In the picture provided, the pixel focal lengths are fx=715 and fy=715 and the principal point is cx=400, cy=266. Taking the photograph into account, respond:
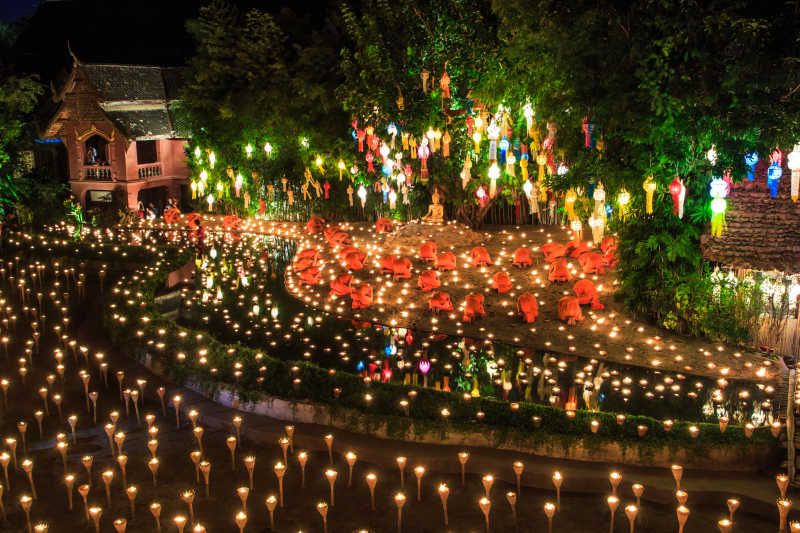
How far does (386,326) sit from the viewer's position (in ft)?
38.0

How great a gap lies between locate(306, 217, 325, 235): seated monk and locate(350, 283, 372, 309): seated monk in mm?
7463

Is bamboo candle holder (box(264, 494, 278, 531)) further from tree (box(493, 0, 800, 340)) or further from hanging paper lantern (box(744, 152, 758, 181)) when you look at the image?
hanging paper lantern (box(744, 152, 758, 181))

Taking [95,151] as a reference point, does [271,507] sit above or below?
below

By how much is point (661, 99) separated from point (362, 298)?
19.1 feet

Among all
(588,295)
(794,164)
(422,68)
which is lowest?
(588,295)

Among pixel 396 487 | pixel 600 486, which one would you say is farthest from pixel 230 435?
pixel 600 486

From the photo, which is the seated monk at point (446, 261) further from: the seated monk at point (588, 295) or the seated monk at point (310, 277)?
the seated monk at point (588, 295)

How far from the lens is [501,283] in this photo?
12.5m

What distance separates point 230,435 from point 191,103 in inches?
626

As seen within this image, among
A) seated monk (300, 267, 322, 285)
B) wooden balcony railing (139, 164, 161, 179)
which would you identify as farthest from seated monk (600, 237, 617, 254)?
wooden balcony railing (139, 164, 161, 179)

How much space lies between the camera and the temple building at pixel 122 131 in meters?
20.8

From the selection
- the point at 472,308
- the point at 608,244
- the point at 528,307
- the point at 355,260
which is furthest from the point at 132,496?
the point at 608,244

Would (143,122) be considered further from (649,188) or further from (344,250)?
(649,188)

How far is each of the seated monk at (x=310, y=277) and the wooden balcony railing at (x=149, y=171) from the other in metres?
10.3
